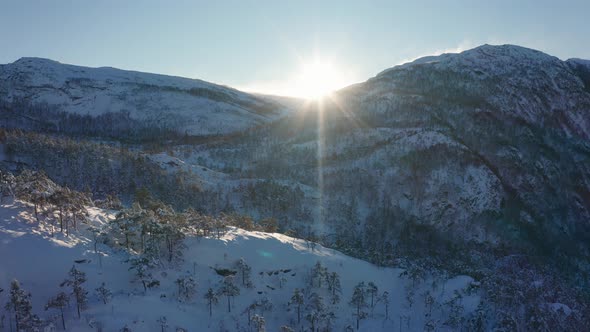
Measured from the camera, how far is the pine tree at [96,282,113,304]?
50.4 m

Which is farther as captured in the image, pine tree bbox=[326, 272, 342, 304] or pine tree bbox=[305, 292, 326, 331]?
pine tree bbox=[326, 272, 342, 304]

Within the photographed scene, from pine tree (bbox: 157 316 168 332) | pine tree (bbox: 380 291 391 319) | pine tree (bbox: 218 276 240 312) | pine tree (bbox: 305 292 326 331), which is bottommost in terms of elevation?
pine tree (bbox: 380 291 391 319)

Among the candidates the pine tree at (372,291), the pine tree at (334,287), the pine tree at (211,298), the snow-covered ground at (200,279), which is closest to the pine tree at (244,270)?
the snow-covered ground at (200,279)

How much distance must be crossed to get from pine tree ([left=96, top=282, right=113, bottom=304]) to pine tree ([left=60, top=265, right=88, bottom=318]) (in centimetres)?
150

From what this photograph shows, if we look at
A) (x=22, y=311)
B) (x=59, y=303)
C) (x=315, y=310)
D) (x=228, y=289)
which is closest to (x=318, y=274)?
(x=315, y=310)

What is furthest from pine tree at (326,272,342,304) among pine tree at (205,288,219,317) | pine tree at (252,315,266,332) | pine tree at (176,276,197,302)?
pine tree at (176,276,197,302)

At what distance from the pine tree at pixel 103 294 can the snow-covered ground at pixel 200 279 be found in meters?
0.74

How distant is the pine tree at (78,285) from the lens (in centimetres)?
4794

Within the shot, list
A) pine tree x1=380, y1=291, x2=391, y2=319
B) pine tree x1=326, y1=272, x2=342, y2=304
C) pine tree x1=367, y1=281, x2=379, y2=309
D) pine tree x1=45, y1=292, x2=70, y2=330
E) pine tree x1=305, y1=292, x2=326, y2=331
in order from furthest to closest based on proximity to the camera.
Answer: pine tree x1=367, y1=281, x2=379, y2=309, pine tree x1=326, y1=272, x2=342, y2=304, pine tree x1=380, y1=291, x2=391, y2=319, pine tree x1=305, y1=292, x2=326, y2=331, pine tree x1=45, y1=292, x2=70, y2=330

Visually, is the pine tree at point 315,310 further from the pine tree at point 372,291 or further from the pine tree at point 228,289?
the pine tree at point 228,289

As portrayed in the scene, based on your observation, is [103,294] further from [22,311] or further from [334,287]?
[334,287]

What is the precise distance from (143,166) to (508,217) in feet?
471

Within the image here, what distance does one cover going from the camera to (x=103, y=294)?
166ft

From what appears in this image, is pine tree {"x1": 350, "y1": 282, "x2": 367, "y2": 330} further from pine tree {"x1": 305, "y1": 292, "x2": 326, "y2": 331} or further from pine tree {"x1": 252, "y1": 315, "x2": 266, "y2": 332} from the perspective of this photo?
pine tree {"x1": 252, "y1": 315, "x2": 266, "y2": 332}
